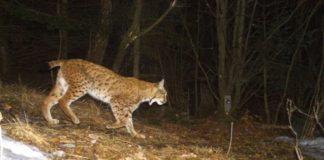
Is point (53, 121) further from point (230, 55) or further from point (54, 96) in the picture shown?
point (230, 55)

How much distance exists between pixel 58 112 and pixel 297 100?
1109 centimetres

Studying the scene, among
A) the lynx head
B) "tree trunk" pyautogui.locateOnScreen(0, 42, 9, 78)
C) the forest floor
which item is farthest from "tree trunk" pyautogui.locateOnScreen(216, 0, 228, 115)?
"tree trunk" pyautogui.locateOnScreen(0, 42, 9, 78)

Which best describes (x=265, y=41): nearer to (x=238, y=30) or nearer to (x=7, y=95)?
(x=238, y=30)

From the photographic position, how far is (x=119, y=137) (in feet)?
24.7

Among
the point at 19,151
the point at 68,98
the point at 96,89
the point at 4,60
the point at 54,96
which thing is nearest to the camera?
the point at 19,151

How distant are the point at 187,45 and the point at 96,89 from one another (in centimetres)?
816

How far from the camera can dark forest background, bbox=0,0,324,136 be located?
39.7 ft

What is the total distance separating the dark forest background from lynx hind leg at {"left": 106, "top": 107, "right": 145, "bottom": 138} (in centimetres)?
289

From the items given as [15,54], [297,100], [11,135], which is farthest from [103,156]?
[297,100]

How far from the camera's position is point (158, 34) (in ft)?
48.6

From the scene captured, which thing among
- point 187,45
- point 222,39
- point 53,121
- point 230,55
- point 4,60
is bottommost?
point 4,60

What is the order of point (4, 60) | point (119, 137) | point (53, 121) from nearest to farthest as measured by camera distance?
point (119, 137) < point (53, 121) < point (4, 60)

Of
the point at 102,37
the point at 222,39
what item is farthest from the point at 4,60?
the point at 222,39

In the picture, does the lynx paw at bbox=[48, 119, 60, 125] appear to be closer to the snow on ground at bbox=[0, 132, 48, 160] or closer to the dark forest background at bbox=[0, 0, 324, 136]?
the snow on ground at bbox=[0, 132, 48, 160]
